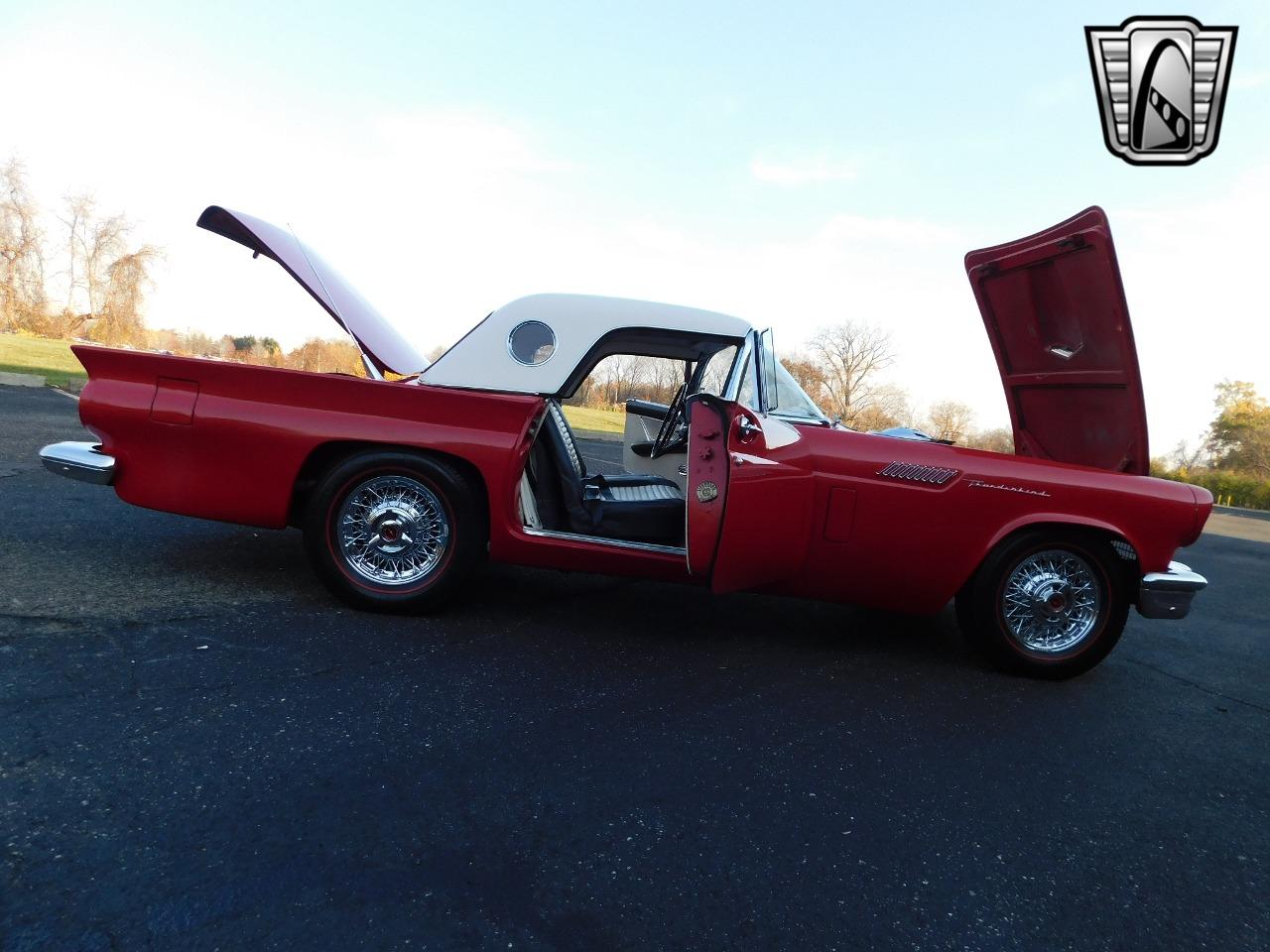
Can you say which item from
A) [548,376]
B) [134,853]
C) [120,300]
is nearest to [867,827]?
[134,853]

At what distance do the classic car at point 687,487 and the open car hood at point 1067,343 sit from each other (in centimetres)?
2

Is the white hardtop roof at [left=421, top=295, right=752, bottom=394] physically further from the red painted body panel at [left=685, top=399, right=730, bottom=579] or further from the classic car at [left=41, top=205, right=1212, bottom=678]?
the red painted body panel at [left=685, top=399, right=730, bottom=579]

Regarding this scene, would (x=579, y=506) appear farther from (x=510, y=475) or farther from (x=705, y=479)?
(x=705, y=479)

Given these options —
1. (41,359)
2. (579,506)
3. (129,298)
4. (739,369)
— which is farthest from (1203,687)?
(129,298)

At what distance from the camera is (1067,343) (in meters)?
4.10

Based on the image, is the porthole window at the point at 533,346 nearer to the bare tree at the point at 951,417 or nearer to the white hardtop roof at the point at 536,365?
the white hardtop roof at the point at 536,365

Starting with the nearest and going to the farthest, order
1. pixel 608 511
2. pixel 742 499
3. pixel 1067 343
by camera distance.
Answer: pixel 742 499 < pixel 608 511 < pixel 1067 343

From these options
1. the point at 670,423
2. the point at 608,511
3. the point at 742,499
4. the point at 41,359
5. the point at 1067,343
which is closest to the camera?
the point at 742,499

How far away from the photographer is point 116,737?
2248 millimetres

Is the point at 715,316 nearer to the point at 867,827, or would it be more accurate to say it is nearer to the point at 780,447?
the point at 780,447

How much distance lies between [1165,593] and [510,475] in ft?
10.5

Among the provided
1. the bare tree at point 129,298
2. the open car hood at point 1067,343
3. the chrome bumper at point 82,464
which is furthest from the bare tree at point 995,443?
the bare tree at point 129,298

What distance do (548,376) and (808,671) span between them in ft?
6.35

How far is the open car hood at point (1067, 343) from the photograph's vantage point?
12.0 feet
